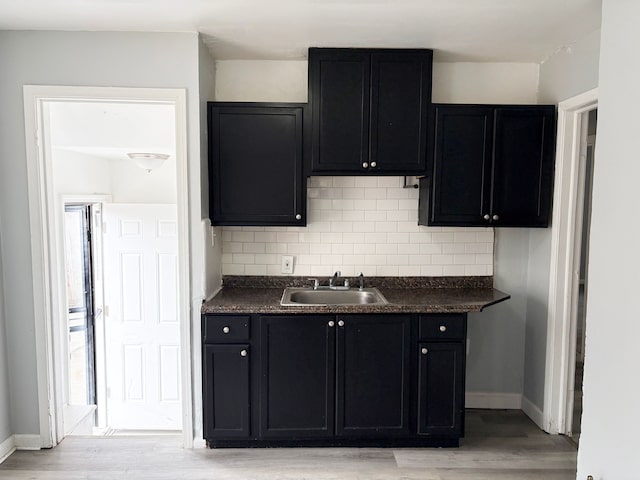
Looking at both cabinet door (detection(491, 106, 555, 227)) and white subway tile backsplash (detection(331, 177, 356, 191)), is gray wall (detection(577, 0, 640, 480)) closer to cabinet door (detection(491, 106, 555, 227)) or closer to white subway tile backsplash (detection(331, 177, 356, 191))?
cabinet door (detection(491, 106, 555, 227))

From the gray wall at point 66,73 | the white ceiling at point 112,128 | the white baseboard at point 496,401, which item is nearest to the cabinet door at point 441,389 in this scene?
the white baseboard at point 496,401

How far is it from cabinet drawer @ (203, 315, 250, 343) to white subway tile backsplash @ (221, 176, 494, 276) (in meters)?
0.59

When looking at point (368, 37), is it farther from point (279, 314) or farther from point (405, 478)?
point (405, 478)

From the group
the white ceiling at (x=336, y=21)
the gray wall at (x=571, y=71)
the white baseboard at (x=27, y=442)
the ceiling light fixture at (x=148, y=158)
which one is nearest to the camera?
the white ceiling at (x=336, y=21)

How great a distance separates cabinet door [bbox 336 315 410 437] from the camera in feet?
7.98

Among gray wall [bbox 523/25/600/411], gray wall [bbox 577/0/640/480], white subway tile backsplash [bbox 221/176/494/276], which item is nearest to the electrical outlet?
white subway tile backsplash [bbox 221/176/494/276]

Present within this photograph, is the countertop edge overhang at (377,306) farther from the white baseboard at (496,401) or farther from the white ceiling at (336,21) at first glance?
the white ceiling at (336,21)

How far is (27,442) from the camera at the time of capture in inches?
99.3

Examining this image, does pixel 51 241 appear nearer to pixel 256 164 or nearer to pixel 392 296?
pixel 256 164

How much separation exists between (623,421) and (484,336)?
1.38 metres

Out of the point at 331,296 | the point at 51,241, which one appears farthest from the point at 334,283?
the point at 51,241

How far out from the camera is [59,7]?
206 centimetres

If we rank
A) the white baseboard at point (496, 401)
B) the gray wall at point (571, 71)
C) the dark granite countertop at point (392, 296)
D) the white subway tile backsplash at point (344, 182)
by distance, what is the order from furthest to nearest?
1. the white baseboard at point (496, 401)
2. the white subway tile backsplash at point (344, 182)
3. the dark granite countertop at point (392, 296)
4. the gray wall at point (571, 71)

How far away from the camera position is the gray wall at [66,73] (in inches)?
92.3
